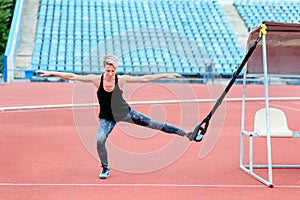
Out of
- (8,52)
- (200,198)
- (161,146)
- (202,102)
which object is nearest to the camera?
(200,198)

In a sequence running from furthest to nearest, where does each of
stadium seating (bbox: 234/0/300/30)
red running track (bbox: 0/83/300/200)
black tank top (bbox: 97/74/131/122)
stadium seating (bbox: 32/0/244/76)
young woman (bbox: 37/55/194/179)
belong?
stadium seating (bbox: 234/0/300/30)
stadium seating (bbox: 32/0/244/76)
black tank top (bbox: 97/74/131/122)
young woman (bbox: 37/55/194/179)
red running track (bbox: 0/83/300/200)

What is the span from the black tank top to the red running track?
80 cm

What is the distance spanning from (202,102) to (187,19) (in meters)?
20.7

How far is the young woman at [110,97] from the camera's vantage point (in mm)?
6208

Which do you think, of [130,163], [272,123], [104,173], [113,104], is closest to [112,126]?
[113,104]

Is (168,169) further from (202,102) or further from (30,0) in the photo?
(30,0)

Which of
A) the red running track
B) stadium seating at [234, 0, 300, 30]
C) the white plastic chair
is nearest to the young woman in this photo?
the red running track

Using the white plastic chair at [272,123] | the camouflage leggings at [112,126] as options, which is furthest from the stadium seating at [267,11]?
the camouflage leggings at [112,126]

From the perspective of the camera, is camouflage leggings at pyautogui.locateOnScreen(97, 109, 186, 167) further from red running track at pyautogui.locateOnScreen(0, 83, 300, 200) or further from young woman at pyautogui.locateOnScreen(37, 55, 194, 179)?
red running track at pyautogui.locateOnScreen(0, 83, 300, 200)

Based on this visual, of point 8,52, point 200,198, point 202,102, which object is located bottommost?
point 200,198

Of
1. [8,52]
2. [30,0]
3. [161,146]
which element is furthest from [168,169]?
[30,0]

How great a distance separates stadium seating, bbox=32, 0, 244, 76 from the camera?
31.2 meters

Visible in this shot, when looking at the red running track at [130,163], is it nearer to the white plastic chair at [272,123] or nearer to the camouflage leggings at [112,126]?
the camouflage leggings at [112,126]

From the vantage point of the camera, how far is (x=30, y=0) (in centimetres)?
4069
